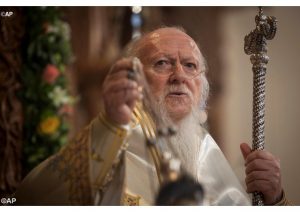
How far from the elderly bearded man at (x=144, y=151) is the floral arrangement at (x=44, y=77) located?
0.16m

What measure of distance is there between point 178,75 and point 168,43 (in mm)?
110

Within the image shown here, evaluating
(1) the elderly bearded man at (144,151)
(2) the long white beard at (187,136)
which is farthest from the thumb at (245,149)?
(2) the long white beard at (187,136)

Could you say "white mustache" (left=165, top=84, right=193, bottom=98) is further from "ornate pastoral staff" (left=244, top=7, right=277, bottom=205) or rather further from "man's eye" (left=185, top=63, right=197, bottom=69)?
"ornate pastoral staff" (left=244, top=7, right=277, bottom=205)

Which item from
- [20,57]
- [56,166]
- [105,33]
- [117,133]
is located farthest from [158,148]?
[20,57]

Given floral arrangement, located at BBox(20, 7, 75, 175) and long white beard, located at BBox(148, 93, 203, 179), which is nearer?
long white beard, located at BBox(148, 93, 203, 179)

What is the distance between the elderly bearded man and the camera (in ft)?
4.76

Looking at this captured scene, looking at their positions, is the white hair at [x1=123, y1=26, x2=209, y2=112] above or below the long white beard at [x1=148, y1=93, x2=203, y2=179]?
above

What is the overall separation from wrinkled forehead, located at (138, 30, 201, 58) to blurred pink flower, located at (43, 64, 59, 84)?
287mm

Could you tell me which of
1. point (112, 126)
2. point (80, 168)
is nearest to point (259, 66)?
point (112, 126)

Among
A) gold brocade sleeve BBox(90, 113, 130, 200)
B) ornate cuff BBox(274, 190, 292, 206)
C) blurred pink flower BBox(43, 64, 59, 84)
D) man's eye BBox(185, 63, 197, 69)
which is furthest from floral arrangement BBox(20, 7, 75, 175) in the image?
ornate cuff BBox(274, 190, 292, 206)

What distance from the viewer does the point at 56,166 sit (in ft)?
4.99
